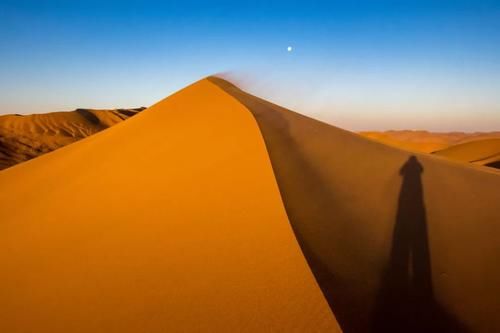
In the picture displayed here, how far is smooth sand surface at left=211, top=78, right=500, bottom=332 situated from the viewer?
2.58 m

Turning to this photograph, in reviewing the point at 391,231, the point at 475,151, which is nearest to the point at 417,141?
the point at 475,151

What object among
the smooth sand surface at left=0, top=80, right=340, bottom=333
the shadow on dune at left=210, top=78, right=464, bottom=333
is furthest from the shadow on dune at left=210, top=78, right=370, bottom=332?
the smooth sand surface at left=0, top=80, right=340, bottom=333

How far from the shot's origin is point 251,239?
3291mm

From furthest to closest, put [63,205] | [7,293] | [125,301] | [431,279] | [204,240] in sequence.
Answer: [63,205] < [204,240] < [7,293] < [431,279] < [125,301]

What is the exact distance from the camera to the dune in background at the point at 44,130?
2710 centimetres

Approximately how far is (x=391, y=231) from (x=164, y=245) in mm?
2726

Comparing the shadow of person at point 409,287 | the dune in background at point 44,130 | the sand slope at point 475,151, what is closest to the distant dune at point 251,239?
the shadow of person at point 409,287

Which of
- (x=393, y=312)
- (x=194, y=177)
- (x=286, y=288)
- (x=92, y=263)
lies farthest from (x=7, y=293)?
(x=393, y=312)

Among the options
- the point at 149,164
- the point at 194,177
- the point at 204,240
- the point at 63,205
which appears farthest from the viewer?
the point at 149,164

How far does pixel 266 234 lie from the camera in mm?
3320

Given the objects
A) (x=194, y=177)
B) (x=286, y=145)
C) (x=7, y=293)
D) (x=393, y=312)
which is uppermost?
(x=286, y=145)

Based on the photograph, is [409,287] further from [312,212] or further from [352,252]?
[312,212]

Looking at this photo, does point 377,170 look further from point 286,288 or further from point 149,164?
point 149,164

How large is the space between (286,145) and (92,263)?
3505mm
